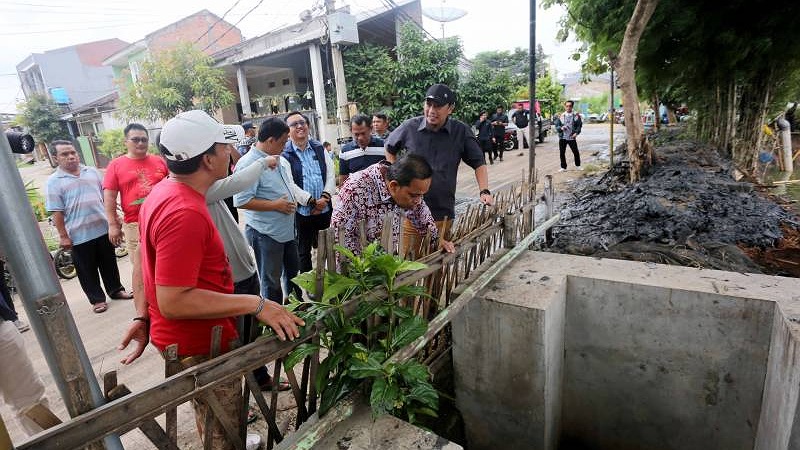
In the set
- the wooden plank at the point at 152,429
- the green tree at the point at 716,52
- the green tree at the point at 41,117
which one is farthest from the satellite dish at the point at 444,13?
the green tree at the point at 41,117

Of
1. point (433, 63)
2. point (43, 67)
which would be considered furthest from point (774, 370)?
point (43, 67)

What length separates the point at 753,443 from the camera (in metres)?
2.56

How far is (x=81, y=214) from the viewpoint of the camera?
414 cm

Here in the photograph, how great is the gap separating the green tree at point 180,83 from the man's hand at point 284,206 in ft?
45.0

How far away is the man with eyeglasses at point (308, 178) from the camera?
3707 mm

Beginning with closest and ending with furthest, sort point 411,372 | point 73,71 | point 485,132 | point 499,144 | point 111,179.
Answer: point 411,372 < point 111,179 < point 485,132 < point 499,144 < point 73,71

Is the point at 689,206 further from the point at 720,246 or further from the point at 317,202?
the point at 317,202

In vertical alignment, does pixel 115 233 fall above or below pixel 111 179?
below

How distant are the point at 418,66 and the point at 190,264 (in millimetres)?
13710

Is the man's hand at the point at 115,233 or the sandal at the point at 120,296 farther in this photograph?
the sandal at the point at 120,296

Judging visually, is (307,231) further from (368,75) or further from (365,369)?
(368,75)

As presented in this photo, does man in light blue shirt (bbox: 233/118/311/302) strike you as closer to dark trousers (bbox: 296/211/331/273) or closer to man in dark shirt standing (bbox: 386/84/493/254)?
dark trousers (bbox: 296/211/331/273)

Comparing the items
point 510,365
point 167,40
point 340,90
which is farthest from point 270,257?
point 167,40

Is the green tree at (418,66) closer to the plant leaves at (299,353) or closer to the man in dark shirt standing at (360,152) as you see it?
the man in dark shirt standing at (360,152)
